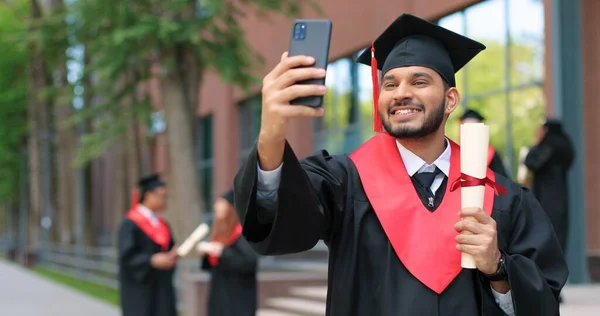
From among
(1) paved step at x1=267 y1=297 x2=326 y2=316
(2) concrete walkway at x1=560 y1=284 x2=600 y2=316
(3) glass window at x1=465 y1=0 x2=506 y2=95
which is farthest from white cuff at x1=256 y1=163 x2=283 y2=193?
(3) glass window at x1=465 y1=0 x2=506 y2=95

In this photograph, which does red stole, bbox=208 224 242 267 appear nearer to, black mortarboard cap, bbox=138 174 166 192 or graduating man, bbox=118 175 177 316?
graduating man, bbox=118 175 177 316

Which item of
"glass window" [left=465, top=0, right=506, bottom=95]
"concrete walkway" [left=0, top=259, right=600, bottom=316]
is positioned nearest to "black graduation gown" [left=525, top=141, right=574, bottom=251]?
"concrete walkway" [left=0, top=259, right=600, bottom=316]

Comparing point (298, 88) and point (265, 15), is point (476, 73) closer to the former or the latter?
point (265, 15)

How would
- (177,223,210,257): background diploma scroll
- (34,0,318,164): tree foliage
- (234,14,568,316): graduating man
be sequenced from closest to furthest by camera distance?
(234,14,568,316): graduating man → (177,223,210,257): background diploma scroll → (34,0,318,164): tree foliage

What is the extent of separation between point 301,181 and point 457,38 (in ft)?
2.74

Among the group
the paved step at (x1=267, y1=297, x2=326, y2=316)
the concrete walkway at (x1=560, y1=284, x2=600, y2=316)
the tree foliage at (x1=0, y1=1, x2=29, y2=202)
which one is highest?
the tree foliage at (x1=0, y1=1, x2=29, y2=202)

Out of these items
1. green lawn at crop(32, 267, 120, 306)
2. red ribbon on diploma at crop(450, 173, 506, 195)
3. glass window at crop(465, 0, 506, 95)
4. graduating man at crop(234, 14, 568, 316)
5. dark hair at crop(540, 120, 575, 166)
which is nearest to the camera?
graduating man at crop(234, 14, 568, 316)

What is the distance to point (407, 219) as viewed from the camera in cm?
277

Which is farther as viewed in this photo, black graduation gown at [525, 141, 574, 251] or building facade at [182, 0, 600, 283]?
building facade at [182, 0, 600, 283]

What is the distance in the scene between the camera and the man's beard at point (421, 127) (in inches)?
110

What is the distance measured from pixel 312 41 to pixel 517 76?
37.9 feet

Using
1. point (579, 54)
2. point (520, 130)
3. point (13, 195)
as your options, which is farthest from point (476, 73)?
point (13, 195)

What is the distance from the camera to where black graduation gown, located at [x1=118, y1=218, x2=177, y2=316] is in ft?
29.2

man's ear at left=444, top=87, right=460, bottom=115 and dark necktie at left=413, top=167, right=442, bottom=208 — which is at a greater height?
man's ear at left=444, top=87, right=460, bottom=115
